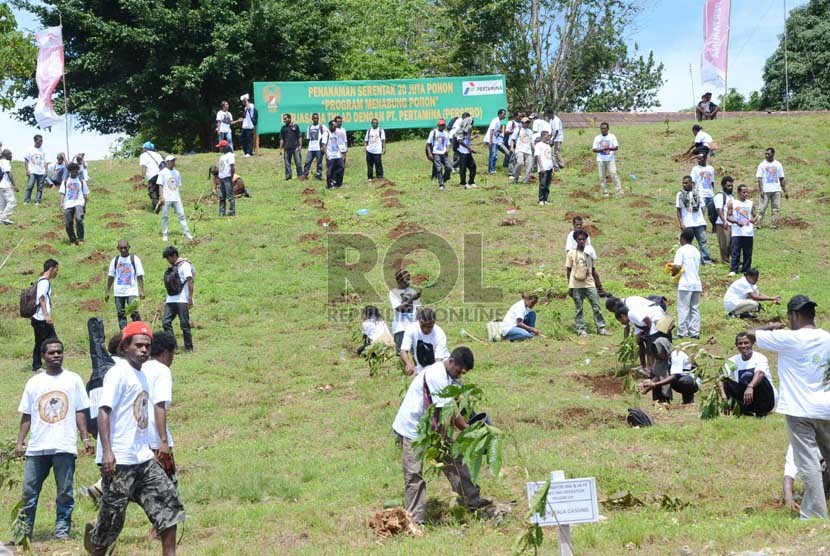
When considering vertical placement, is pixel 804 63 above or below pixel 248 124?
above

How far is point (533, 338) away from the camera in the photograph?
16.8 metres

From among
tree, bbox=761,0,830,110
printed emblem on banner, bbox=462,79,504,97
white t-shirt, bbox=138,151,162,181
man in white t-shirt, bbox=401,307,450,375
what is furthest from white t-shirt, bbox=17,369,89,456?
tree, bbox=761,0,830,110

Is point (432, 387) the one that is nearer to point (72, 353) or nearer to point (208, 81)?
point (72, 353)

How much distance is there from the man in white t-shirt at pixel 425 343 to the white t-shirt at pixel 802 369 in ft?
11.7

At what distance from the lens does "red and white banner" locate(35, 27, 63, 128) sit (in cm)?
2808

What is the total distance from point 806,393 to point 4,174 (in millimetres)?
20844

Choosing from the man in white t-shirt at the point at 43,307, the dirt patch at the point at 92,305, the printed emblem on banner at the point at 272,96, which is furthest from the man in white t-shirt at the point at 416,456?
the printed emblem on banner at the point at 272,96

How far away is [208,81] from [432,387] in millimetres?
32561

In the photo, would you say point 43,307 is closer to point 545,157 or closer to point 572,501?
point 572,501

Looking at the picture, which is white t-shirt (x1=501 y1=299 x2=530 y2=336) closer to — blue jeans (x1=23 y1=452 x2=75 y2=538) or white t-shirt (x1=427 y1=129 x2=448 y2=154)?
blue jeans (x1=23 y1=452 x2=75 y2=538)

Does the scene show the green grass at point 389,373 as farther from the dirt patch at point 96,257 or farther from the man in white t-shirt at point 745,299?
the man in white t-shirt at point 745,299

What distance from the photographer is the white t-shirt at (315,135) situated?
2723cm

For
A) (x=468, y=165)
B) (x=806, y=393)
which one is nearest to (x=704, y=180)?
(x=468, y=165)

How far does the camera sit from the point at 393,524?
332 inches
